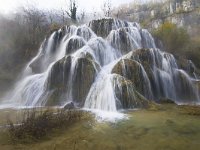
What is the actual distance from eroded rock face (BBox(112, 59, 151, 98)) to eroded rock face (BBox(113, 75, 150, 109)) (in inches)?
89.7

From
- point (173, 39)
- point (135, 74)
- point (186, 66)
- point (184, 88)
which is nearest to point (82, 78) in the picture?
point (135, 74)

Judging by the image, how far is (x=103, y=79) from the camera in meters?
17.8

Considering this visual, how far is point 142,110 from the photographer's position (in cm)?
1523

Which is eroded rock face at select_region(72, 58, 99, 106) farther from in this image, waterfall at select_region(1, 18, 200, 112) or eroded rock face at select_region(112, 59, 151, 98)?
eroded rock face at select_region(112, 59, 151, 98)

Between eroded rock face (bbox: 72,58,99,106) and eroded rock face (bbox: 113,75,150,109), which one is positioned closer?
eroded rock face (bbox: 113,75,150,109)

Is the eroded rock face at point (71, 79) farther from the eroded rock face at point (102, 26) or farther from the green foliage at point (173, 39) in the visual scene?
the green foliage at point (173, 39)

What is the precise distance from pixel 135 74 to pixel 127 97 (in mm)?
3421

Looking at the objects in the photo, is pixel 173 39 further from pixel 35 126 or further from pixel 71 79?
pixel 35 126

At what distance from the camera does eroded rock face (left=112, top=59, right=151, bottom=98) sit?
19.1 m

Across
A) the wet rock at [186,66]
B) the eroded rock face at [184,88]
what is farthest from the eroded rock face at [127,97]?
the wet rock at [186,66]

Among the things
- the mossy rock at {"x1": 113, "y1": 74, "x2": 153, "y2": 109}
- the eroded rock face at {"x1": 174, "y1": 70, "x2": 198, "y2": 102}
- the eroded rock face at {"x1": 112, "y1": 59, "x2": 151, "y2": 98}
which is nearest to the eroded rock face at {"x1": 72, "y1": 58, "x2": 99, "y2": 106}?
the eroded rock face at {"x1": 112, "y1": 59, "x2": 151, "y2": 98}

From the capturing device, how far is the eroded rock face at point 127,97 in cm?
1605

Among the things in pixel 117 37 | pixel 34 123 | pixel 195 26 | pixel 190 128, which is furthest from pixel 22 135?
pixel 195 26

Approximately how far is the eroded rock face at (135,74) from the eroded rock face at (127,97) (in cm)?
228
